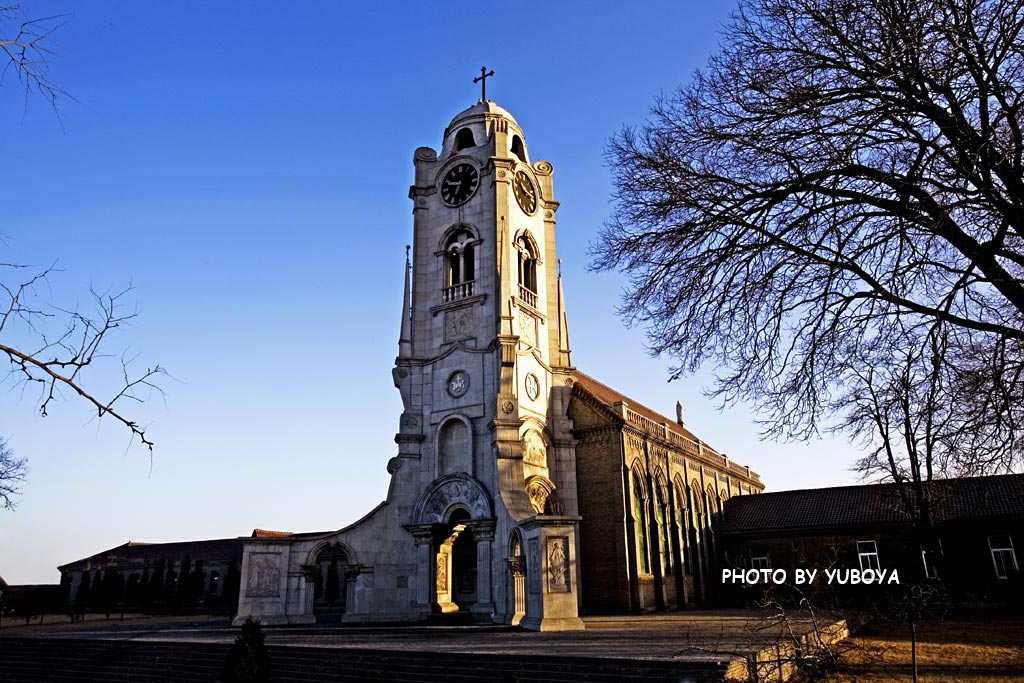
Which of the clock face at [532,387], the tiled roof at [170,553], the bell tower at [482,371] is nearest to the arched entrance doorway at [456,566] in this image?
the bell tower at [482,371]

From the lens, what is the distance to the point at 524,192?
3531 centimetres

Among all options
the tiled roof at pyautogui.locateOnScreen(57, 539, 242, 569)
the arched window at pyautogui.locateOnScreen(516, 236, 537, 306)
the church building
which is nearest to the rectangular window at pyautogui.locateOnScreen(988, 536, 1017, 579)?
the church building

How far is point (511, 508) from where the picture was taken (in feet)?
87.9

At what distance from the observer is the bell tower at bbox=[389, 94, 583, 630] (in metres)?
28.2

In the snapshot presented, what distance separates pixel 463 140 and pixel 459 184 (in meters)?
3.13

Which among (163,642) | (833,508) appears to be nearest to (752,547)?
(833,508)

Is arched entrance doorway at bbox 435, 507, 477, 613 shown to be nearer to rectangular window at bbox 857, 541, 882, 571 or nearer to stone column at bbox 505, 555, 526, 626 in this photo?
stone column at bbox 505, 555, 526, 626

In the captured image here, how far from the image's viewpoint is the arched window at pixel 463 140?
3609cm

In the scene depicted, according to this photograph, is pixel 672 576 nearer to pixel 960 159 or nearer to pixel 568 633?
pixel 568 633

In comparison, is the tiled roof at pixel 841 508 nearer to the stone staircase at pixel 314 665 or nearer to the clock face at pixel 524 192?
the clock face at pixel 524 192

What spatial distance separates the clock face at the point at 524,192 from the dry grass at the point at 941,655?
23.2 metres

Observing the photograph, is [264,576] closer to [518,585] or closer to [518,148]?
[518,585]

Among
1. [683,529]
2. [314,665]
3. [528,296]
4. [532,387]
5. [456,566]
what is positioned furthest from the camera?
[683,529]

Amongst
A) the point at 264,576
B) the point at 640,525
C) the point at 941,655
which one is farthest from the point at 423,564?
the point at 941,655
